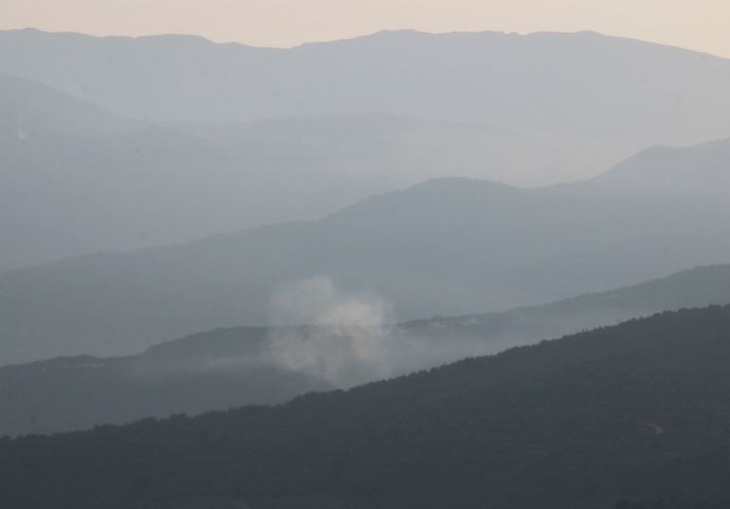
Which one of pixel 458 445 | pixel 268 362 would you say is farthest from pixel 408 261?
pixel 458 445

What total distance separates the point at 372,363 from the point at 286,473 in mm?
31628

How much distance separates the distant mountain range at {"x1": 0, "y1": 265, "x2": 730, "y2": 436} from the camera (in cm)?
7069

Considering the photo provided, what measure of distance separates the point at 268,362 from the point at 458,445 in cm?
3135

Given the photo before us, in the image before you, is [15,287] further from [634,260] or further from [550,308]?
[550,308]

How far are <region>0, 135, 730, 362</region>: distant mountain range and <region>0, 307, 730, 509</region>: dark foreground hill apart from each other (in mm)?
57406

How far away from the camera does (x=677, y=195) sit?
143500 millimetres

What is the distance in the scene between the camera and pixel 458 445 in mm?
43438

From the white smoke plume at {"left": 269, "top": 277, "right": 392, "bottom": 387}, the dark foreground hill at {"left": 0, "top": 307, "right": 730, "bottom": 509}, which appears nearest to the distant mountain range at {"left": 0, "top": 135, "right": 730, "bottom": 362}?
the white smoke plume at {"left": 269, "top": 277, "right": 392, "bottom": 387}

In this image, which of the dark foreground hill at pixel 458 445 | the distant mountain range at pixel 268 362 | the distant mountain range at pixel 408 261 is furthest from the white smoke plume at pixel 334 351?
the distant mountain range at pixel 408 261

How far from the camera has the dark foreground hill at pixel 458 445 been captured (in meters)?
39.6

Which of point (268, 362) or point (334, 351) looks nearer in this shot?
point (268, 362)

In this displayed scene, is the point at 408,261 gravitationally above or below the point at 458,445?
above

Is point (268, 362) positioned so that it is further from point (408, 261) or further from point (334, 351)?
point (408, 261)

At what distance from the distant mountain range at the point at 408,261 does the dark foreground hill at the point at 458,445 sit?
57406 mm
